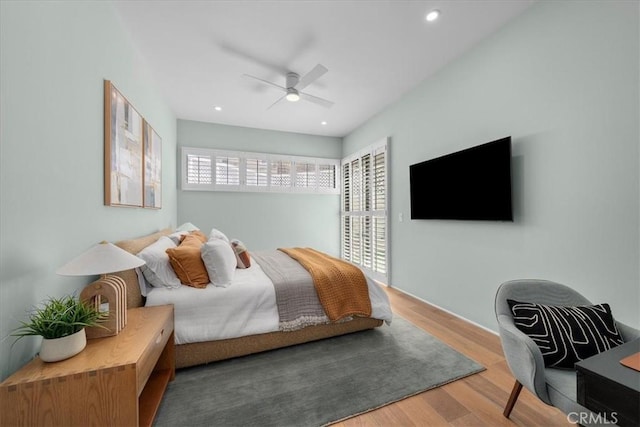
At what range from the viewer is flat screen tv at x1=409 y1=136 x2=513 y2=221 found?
231 cm

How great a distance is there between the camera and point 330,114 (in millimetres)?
4320

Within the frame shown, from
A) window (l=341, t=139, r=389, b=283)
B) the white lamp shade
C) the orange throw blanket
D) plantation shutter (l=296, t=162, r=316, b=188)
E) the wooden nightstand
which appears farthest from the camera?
plantation shutter (l=296, t=162, r=316, b=188)

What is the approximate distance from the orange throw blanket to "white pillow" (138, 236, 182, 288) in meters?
1.15

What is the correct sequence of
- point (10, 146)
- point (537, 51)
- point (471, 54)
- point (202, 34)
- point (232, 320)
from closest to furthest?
point (10, 146) < point (232, 320) < point (537, 51) < point (202, 34) < point (471, 54)

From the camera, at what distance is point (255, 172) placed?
4.91m

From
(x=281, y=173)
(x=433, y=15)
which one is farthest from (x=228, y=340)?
(x=281, y=173)

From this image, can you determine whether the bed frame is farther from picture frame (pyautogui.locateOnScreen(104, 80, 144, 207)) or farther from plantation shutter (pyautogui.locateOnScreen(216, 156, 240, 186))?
plantation shutter (pyautogui.locateOnScreen(216, 156, 240, 186))

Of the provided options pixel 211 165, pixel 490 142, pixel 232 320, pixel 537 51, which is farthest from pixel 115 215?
pixel 537 51

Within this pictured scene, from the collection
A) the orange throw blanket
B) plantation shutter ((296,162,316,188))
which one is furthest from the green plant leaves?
plantation shutter ((296,162,316,188))

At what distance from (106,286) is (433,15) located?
9.99ft

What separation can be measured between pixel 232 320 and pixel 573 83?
3132mm

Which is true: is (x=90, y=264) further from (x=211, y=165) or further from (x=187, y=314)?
(x=211, y=165)

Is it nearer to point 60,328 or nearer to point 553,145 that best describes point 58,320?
point 60,328

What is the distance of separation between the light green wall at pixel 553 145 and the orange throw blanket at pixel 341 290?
4.06ft
